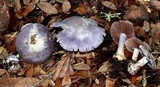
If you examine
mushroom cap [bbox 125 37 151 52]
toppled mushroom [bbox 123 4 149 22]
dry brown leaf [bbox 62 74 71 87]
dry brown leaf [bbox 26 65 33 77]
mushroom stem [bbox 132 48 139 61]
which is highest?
toppled mushroom [bbox 123 4 149 22]

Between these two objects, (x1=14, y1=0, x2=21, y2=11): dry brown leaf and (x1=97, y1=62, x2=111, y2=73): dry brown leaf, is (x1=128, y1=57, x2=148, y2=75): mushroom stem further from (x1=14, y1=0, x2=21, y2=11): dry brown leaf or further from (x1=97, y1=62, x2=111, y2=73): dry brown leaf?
(x1=14, y1=0, x2=21, y2=11): dry brown leaf

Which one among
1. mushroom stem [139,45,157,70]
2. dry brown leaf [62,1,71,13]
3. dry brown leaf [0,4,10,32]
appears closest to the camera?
mushroom stem [139,45,157,70]

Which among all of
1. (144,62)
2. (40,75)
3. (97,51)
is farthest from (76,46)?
(144,62)

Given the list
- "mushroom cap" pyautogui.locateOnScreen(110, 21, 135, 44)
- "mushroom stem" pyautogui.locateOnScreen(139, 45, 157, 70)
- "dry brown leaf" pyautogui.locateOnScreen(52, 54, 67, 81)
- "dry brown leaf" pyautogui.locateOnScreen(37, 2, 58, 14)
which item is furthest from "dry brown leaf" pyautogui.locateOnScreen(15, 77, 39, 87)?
"mushroom stem" pyautogui.locateOnScreen(139, 45, 157, 70)

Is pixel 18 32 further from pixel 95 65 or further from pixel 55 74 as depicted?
pixel 95 65

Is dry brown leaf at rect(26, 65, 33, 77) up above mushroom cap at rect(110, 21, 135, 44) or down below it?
below

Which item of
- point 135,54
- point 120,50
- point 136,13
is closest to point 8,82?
point 120,50

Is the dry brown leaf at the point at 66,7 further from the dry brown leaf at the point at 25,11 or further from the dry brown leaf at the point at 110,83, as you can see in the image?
the dry brown leaf at the point at 110,83

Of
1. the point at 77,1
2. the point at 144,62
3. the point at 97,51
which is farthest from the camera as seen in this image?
the point at 77,1
